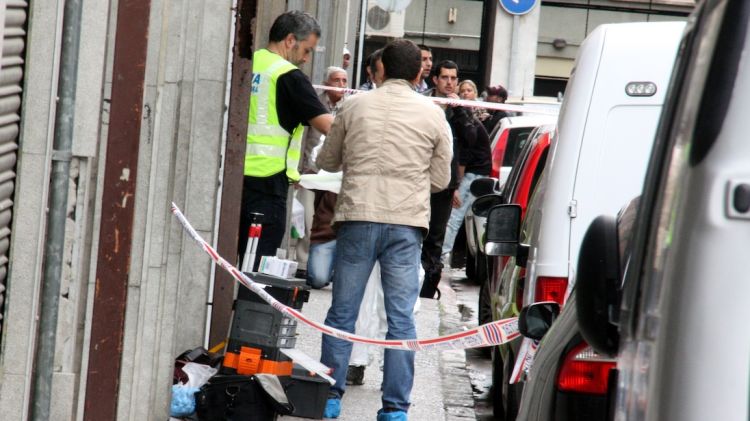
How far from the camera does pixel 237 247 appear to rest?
330 inches

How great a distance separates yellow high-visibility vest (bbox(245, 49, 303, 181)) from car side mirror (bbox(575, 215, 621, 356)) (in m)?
5.05

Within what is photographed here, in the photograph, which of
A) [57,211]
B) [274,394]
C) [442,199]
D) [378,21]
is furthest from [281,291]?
[378,21]

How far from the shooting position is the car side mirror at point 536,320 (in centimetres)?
457

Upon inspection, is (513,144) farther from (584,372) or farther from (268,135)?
(584,372)

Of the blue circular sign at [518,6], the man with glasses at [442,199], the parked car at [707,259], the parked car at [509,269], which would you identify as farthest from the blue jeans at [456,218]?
the blue circular sign at [518,6]

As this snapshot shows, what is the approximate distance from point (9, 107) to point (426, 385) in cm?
493

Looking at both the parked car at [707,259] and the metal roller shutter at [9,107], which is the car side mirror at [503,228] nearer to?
the metal roller shutter at [9,107]

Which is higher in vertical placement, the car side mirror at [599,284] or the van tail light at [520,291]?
the car side mirror at [599,284]

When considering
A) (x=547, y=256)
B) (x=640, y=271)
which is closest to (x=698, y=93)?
(x=640, y=271)

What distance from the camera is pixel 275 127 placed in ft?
26.7

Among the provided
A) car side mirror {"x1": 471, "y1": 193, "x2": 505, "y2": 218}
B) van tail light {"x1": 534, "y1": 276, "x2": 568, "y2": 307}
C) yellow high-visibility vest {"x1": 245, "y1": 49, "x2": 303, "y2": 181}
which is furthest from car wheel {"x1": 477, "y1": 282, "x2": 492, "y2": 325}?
van tail light {"x1": 534, "y1": 276, "x2": 568, "y2": 307}

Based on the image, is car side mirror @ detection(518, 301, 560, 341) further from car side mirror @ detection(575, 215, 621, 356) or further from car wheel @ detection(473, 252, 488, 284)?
car wheel @ detection(473, 252, 488, 284)

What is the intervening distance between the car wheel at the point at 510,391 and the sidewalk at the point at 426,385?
74 cm

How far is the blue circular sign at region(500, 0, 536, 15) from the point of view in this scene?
2909 centimetres
